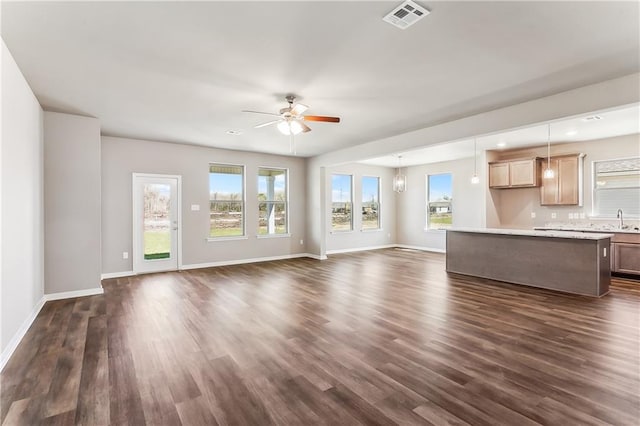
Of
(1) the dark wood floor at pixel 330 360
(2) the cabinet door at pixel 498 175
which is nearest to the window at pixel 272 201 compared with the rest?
(1) the dark wood floor at pixel 330 360

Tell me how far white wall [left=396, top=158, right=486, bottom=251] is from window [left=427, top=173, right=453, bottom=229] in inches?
5.4

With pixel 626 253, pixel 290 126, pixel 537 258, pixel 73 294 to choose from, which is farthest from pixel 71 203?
pixel 626 253

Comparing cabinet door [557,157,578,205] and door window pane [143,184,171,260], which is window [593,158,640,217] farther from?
door window pane [143,184,171,260]

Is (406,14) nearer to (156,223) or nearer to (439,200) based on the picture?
(156,223)

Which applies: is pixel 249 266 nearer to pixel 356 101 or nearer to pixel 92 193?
pixel 92 193

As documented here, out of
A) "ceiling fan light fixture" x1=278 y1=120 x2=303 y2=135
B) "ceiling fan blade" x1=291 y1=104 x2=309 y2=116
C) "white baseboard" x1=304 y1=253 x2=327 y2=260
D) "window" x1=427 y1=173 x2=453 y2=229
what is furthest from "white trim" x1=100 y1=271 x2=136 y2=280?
"window" x1=427 y1=173 x2=453 y2=229

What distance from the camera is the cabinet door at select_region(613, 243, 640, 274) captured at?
5805mm

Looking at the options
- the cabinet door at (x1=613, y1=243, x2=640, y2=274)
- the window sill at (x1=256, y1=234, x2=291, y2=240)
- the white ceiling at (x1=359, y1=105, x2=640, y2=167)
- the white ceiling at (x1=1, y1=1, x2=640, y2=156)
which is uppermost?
the white ceiling at (x1=1, y1=1, x2=640, y2=156)

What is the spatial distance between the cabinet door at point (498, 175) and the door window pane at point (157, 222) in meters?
7.64

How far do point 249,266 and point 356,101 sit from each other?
4720mm

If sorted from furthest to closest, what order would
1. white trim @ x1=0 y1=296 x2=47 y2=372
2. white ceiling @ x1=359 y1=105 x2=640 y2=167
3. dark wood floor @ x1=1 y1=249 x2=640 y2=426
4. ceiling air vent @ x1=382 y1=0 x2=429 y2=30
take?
white ceiling @ x1=359 y1=105 x2=640 y2=167 < white trim @ x1=0 y1=296 x2=47 y2=372 < ceiling air vent @ x1=382 y1=0 x2=429 y2=30 < dark wood floor @ x1=1 y1=249 x2=640 y2=426

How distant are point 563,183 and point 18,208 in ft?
30.6

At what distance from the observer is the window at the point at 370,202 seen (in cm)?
1028

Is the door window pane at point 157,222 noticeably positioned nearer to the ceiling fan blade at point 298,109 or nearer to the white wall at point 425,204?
the ceiling fan blade at point 298,109
